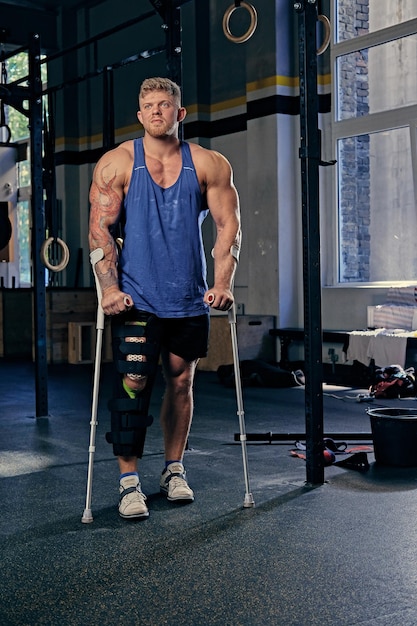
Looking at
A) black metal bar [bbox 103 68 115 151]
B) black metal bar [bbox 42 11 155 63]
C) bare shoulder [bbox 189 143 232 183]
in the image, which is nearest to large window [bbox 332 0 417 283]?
black metal bar [bbox 103 68 115 151]

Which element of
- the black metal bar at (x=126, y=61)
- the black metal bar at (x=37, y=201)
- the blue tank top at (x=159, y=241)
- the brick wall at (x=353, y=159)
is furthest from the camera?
the brick wall at (x=353, y=159)

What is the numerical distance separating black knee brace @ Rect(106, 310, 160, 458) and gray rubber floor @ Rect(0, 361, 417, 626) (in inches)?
12.2

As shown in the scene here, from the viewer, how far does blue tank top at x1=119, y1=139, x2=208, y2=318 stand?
335 cm

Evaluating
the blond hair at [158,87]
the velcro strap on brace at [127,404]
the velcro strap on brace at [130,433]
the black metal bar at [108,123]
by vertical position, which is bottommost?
the velcro strap on brace at [130,433]

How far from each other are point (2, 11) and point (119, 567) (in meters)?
11.2

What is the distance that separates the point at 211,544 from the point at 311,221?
152 cm

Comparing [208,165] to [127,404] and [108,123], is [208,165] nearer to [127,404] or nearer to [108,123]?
[127,404]

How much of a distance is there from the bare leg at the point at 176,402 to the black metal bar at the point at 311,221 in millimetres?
540

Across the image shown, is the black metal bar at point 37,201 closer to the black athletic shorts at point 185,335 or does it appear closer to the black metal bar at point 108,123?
the black metal bar at point 108,123

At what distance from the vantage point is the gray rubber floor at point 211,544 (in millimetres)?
2355

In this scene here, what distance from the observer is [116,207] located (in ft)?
11.0

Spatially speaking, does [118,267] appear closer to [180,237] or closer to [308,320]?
[180,237]

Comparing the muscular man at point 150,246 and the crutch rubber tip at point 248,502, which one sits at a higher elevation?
the muscular man at point 150,246

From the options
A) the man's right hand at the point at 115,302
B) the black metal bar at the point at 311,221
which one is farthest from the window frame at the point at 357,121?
the man's right hand at the point at 115,302
